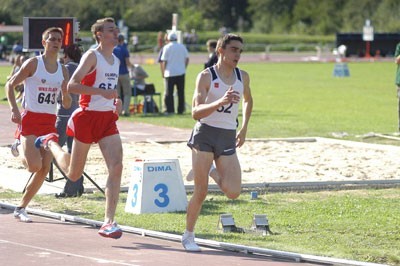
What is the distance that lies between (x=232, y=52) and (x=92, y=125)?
167cm

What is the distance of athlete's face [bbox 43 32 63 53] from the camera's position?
12.2 metres

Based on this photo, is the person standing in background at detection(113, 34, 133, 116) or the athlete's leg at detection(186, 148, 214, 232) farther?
the person standing in background at detection(113, 34, 133, 116)

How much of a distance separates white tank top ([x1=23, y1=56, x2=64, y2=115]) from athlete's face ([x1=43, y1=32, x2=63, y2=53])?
0.82 feet

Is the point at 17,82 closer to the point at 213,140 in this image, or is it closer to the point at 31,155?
the point at 31,155

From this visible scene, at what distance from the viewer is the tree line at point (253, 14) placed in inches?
3474

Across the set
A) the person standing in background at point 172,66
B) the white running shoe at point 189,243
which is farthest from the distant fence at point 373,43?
the white running shoe at point 189,243

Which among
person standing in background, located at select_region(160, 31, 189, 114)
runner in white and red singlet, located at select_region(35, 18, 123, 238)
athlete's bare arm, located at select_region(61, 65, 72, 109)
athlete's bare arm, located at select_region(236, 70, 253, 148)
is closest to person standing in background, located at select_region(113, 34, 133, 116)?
person standing in background, located at select_region(160, 31, 189, 114)

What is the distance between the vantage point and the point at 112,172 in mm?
11109

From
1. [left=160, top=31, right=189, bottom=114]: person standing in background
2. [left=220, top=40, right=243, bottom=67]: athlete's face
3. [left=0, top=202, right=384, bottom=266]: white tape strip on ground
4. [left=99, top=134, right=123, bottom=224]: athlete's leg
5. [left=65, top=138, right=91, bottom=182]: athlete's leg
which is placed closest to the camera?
[left=0, top=202, right=384, bottom=266]: white tape strip on ground

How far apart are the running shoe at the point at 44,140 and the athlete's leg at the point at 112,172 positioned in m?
1.08

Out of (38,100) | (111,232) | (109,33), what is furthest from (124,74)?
(111,232)

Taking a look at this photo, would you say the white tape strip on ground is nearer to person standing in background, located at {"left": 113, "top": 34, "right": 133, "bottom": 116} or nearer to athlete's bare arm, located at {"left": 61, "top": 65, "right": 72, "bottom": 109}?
athlete's bare arm, located at {"left": 61, "top": 65, "right": 72, "bottom": 109}

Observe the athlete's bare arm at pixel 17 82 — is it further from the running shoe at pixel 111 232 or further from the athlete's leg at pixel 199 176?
the athlete's leg at pixel 199 176

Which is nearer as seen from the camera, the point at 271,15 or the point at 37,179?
the point at 37,179
